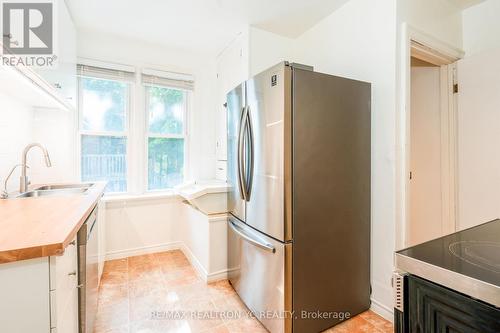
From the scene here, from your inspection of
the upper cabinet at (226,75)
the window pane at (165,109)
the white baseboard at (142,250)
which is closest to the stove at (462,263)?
the upper cabinet at (226,75)

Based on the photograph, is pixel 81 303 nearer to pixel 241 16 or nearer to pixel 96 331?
pixel 96 331

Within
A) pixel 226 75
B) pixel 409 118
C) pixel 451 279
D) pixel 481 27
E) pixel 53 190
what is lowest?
pixel 451 279

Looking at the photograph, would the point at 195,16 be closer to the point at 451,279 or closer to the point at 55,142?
the point at 55,142

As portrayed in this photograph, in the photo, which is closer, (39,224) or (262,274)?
(39,224)

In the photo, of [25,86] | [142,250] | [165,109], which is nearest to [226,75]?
[165,109]

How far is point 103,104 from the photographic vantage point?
2787 millimetres

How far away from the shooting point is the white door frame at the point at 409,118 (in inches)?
67.4

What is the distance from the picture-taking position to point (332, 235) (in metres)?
1.61

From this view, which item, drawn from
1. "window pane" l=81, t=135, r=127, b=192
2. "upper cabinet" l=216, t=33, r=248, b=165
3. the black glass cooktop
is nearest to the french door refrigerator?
the black glass cooktop

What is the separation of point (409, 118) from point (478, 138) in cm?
82

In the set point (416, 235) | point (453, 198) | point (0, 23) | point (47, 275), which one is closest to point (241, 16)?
point (0, 23)

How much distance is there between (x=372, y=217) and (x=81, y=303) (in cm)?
190

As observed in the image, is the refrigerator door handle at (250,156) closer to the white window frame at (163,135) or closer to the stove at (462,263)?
the stove at (462,263)

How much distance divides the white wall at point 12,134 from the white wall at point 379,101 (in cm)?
264
